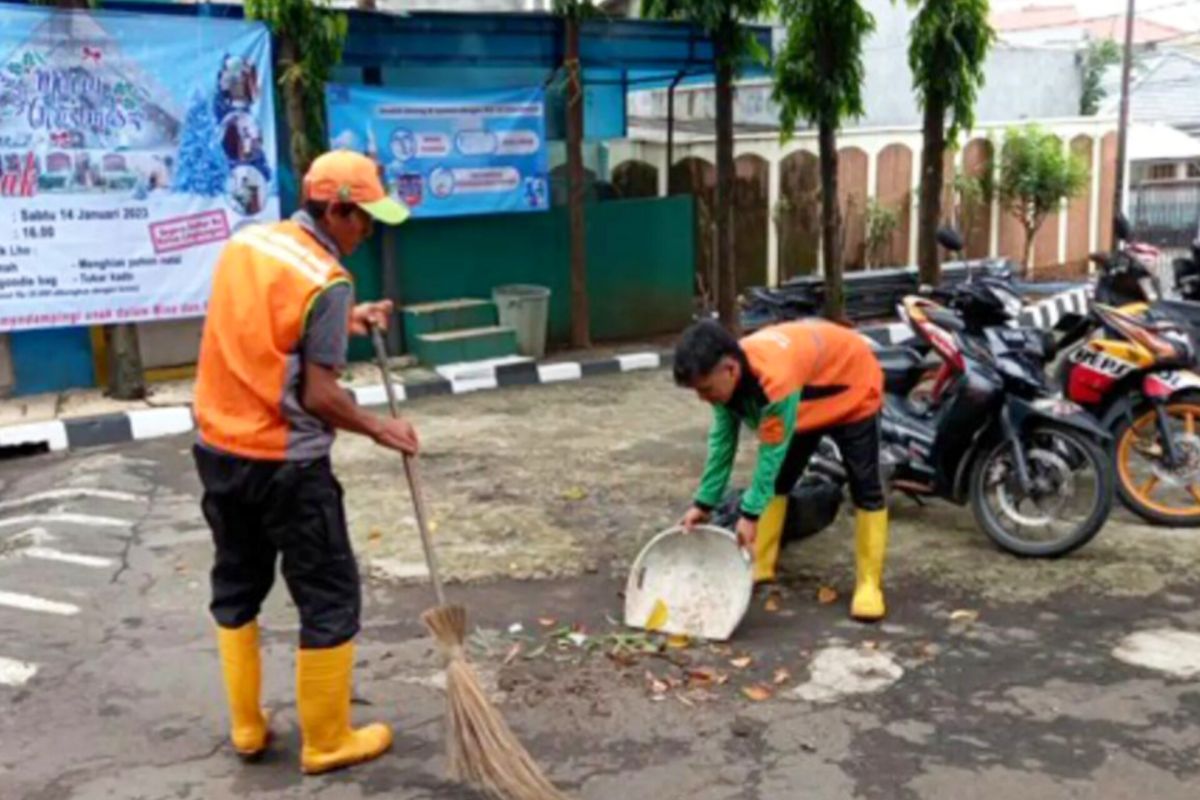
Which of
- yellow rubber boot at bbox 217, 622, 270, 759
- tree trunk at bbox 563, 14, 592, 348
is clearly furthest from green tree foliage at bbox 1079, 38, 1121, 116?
yellow rubber boot at bbox 217, 622, 270, 759

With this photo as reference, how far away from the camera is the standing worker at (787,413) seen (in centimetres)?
A: 415

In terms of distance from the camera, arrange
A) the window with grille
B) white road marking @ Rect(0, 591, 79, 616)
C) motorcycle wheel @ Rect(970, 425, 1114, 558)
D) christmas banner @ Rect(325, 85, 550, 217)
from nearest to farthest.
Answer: white road marking @ Rect(0, 591, 79, 616), motorcycle wheel @ Rect(970, 425, 1114, 558), christmas banner @ Rect(325, 85, 550, 217), the window with grille

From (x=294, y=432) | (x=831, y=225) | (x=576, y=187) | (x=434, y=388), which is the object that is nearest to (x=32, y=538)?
(x=294, y=432)

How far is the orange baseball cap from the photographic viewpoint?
133 inches

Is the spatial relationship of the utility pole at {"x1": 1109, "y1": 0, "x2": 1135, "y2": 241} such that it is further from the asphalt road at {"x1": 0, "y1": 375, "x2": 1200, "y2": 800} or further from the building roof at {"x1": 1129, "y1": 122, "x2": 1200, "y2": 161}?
the asphalt road at {"x1": 0, "y1": 375, "x2": 1200, "y2": 800}

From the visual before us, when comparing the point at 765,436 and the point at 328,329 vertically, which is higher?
the point at 328,329

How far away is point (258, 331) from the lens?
329 centimetres

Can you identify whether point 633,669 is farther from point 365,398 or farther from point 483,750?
point 365,398

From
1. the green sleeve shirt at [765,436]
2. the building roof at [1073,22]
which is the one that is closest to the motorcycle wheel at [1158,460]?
the green sleeve shirt at [765,436]

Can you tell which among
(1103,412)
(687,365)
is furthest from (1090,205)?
(687,365)

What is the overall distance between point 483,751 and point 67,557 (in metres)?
3.09

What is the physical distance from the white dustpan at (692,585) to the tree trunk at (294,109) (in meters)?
5.54

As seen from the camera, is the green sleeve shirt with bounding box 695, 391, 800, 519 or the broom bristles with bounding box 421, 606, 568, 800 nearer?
the broom bristles with bounding box 421, 606, 568, 800

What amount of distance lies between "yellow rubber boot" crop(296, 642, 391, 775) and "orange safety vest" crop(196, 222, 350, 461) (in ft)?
1.94
